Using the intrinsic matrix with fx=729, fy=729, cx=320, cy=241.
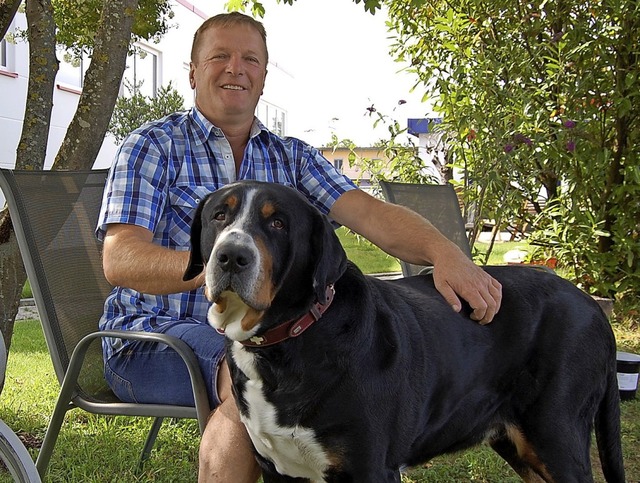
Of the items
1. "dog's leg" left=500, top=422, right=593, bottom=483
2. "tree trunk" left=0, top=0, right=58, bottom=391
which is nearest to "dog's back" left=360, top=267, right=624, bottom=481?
"dog's leg" left=500, top=422, right=593, bottom=483

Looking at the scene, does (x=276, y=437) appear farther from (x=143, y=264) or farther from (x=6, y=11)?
(x=6, y=11)

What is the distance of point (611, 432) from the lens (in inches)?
92.7

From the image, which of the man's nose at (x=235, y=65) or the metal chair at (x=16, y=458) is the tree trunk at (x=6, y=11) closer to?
the man's nose at (x=235, y=65)

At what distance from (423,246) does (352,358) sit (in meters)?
0.71

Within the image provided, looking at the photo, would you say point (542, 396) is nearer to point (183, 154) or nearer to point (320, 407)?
point (320, 407)

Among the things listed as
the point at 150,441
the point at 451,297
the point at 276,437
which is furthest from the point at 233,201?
the point at 150,441

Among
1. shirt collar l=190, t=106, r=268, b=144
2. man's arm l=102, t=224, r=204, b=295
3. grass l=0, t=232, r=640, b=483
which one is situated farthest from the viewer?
grass l=0, t=232, r=640, b=483

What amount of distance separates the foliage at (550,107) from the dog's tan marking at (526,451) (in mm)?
3427

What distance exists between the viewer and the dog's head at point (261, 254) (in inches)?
65.1

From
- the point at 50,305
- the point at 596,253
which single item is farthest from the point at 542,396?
the point at 596,253

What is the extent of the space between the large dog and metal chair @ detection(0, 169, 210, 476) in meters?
0.43

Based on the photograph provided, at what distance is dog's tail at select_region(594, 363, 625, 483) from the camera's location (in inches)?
91.8

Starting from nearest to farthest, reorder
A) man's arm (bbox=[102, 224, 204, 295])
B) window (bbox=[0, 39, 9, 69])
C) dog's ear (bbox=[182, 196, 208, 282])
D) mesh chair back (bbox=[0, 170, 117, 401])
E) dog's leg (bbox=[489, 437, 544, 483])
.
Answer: dog's ear (bbox=[182, 196, 208, 282])
man's arm (bbox=[102, 224, 204, 295])
dog's leg (bbox=[489, 437, 544, 483])
mesh chair back (bbox=[0, 170, 117, 401])
window (bbox=[0, 39, 9, 69])

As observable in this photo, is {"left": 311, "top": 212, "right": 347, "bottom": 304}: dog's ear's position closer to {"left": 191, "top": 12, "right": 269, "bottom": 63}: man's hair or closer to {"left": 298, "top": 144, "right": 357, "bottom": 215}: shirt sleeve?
{"left": 298, "top": 144, "right": 357, "bottom": 215}: shirt sleeve
